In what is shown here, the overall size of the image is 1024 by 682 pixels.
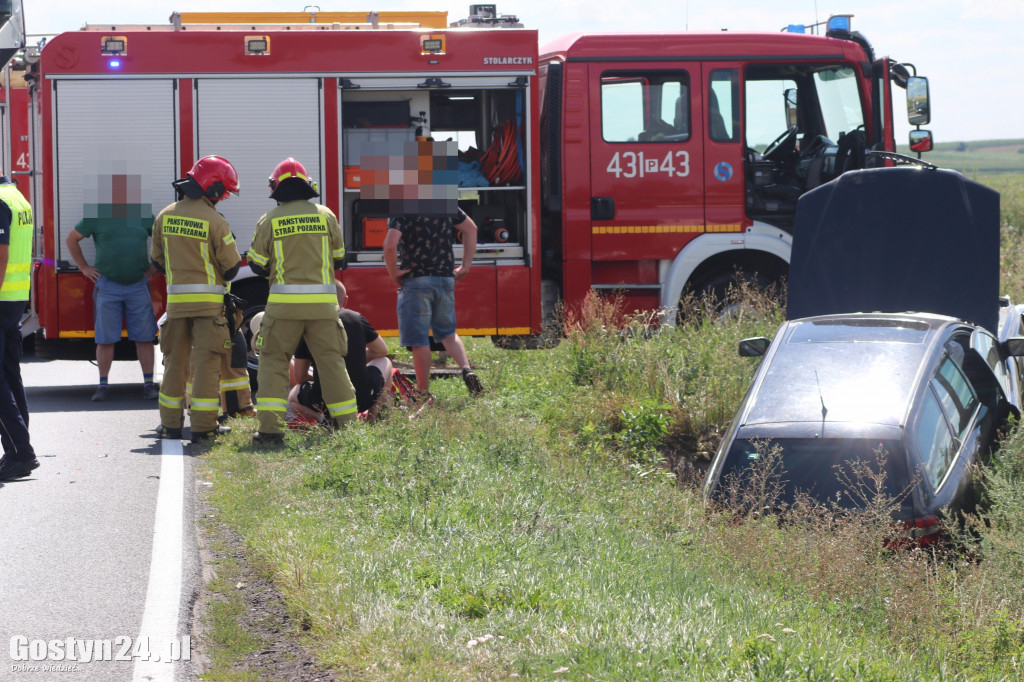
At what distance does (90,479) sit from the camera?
7.10 metres

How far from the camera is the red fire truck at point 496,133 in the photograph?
10.2 meters

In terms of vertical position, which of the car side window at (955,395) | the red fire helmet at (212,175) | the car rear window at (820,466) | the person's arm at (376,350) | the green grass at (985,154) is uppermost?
the green grass at (985,154)

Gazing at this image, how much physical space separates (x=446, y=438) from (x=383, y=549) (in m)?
2.34

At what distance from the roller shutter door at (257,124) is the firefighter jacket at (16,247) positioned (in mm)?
3055

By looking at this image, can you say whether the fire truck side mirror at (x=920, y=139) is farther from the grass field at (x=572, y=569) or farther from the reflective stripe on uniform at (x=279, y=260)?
the reflective stripe on uniform at (x=279, y=260)

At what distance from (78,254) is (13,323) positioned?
111 inches

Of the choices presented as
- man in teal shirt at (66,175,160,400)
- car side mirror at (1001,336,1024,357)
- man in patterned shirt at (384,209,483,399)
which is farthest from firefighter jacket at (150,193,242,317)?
car side mirror at (1001,336,1024,357)

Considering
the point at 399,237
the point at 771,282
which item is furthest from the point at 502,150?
the point at 771,282

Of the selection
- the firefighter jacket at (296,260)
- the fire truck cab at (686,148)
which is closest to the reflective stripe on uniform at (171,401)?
the firefighter jacket at (296,260)

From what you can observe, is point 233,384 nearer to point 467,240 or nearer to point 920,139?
point 467,240

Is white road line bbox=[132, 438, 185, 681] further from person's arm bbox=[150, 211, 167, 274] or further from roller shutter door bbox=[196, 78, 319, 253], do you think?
roller shutter door bbox=[196, 78, 319, 253]

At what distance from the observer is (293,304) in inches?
307

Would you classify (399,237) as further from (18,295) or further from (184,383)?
(18,295)

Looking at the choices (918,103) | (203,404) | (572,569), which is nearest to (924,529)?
(572,569)
